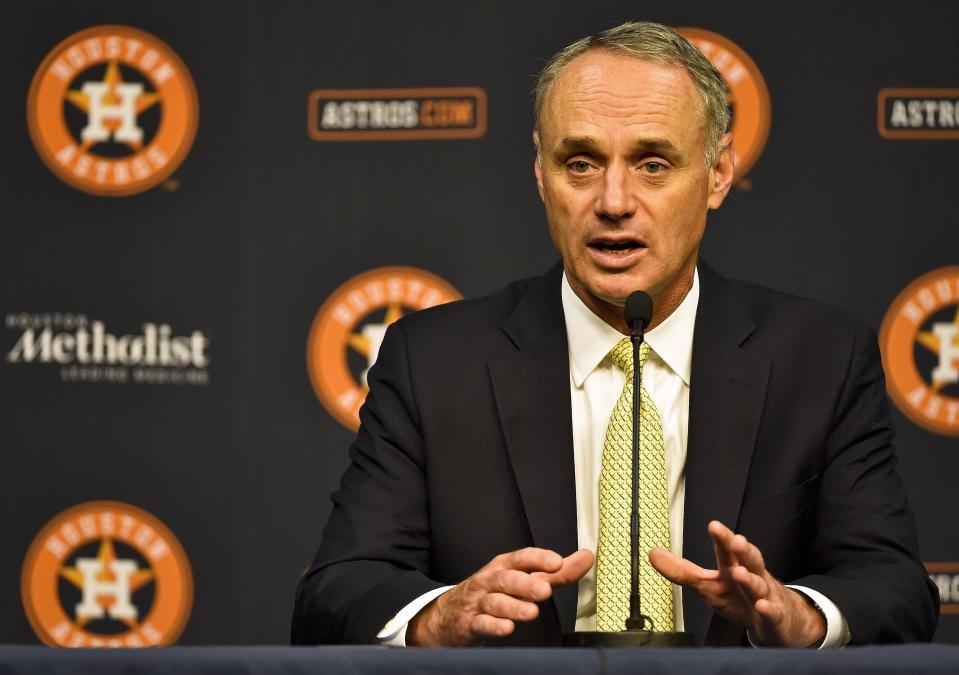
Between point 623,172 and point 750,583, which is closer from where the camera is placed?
point 750,583

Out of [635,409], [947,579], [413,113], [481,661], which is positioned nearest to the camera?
[481,661]

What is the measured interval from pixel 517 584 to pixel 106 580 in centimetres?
181

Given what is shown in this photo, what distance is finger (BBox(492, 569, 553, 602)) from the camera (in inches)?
58.5

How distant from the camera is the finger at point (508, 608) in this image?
4.88 ft

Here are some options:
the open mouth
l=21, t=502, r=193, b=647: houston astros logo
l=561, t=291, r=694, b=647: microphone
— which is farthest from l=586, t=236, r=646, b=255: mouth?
l=21, t=502, r=193, b=647: houston astros logo

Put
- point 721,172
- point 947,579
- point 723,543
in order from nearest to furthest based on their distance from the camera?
1. point 723,543
2. point 721,172
3. point 947,579

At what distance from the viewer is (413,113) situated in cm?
300

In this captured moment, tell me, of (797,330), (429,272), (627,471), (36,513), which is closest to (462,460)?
(627,471)

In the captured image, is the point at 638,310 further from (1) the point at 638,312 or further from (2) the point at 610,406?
(2) the point at 610,406

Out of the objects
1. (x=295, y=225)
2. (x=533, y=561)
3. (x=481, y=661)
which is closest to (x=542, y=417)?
(x=533, y=561)

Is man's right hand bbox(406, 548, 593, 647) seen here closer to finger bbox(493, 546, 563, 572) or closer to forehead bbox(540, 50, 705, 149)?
finger bbox(493, 546, 563, 572)

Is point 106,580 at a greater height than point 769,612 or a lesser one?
lesser

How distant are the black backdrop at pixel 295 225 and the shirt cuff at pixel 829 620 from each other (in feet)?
4.23

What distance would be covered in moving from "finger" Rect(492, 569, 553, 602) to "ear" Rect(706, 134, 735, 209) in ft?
2.82
